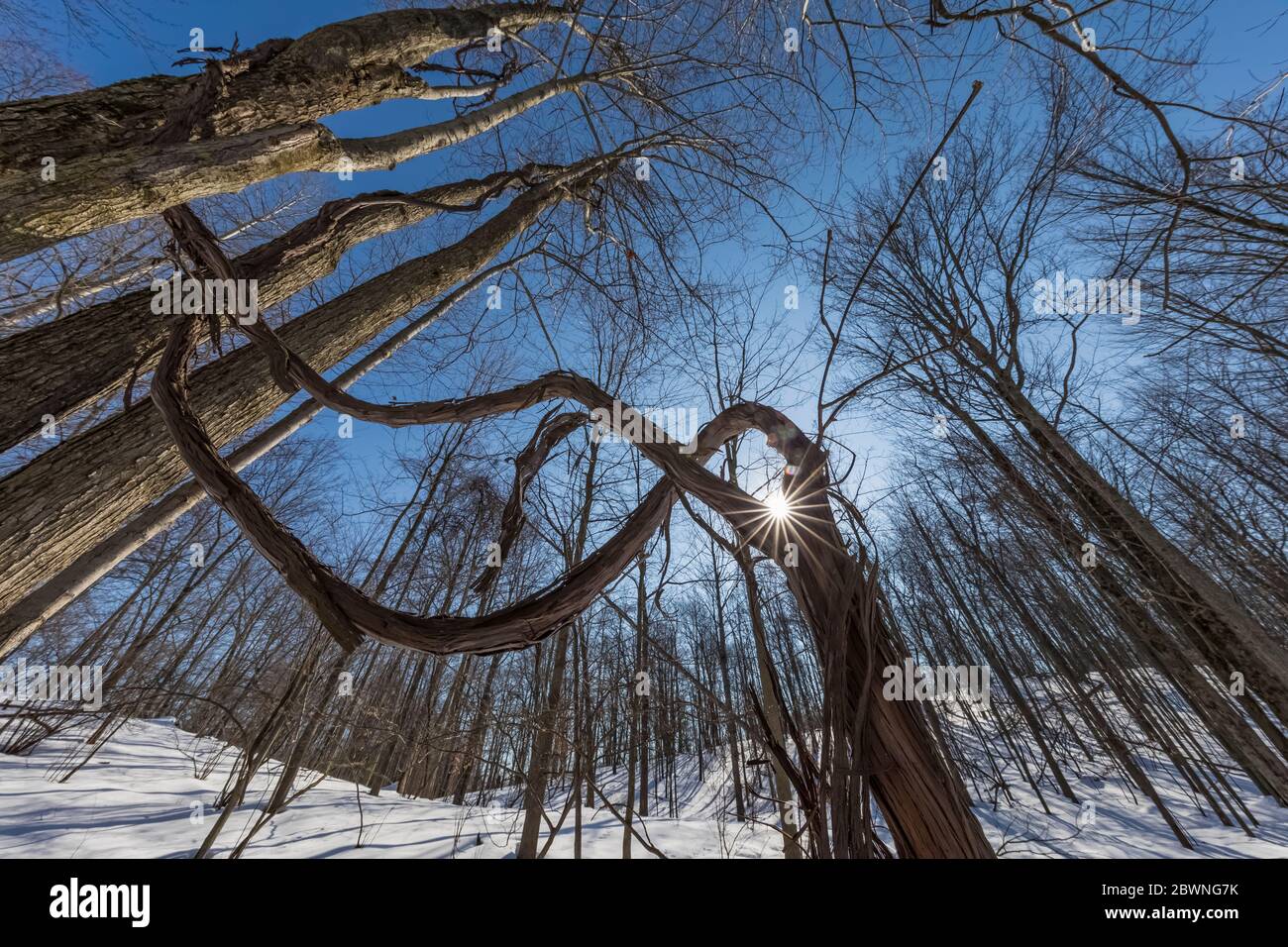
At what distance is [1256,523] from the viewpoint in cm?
812

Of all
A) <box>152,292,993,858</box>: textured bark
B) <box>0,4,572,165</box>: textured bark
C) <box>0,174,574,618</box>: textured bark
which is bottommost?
<box>152,292,993,858</box>: textured bark

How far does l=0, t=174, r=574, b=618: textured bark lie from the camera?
1904mm

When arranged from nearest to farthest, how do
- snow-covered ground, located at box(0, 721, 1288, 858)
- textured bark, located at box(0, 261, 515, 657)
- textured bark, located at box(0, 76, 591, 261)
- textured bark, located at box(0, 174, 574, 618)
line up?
textured bark, located at box(0, 76, 591, 261)
textured bark, located at box(0, 174, 574, 618)
textured bark, located at box(0, 261, 515, 657)
snow-covered ground, located at box(0, 721, 1288, 858)

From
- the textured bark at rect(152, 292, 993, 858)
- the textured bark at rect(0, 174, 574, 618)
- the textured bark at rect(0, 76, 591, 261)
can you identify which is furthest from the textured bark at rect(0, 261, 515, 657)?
the textured bark at rect(152, 292, 993, 858)

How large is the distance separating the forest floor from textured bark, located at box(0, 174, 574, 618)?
2.72 meters

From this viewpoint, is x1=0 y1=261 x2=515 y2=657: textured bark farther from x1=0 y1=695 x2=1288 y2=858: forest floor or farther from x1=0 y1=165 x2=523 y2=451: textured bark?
x1=0 y1=695 x2=1288 y2=858: forest floor

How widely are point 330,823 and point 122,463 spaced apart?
5.85 meters

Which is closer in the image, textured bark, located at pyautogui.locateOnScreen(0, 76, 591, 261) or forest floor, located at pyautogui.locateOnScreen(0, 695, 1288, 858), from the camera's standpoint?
textured bark, located at pyautogui.locateOnScreen(0, 76, 591, 261)

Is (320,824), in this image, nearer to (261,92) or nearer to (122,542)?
(122,542)

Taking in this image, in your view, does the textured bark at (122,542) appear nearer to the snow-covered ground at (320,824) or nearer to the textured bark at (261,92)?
the textured bark at (261,92)

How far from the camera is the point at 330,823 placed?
19.1 feet

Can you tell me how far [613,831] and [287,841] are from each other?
158 inches
